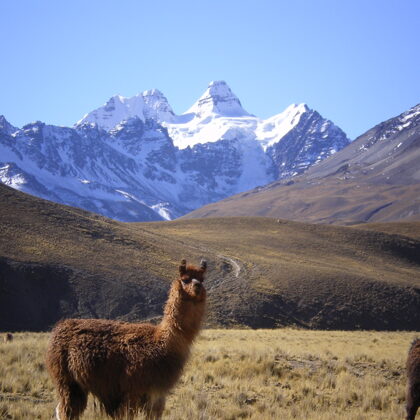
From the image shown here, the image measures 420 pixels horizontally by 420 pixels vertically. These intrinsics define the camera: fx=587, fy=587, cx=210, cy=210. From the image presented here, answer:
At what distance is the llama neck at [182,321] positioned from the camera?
7129mm

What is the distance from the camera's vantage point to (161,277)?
49.0 metres

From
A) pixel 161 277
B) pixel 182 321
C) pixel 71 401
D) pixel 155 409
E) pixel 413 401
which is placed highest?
pixel 182 321

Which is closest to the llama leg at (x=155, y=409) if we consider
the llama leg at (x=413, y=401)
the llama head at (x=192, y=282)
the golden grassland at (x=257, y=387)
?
the golden grassland at (x=257, y=387)

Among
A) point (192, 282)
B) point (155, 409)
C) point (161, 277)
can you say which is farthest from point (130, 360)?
point (161, 277)

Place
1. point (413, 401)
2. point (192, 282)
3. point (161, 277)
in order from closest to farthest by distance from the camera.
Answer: point (192, 282) < point (413, 401) < point (161, 277)

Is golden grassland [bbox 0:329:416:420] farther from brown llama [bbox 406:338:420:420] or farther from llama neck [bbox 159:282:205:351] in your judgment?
llama neck [bbox 159:282:205:351]

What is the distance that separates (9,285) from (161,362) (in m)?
36.4

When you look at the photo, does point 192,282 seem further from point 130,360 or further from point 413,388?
point 413,388

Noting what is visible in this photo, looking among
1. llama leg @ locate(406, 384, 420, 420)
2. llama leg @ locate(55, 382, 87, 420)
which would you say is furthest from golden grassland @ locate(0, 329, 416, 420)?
llama leg @ locate(406, 384, 420, 420)

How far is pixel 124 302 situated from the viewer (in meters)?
42.9

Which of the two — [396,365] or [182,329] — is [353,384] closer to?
[396,365]

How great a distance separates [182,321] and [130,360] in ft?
2.53

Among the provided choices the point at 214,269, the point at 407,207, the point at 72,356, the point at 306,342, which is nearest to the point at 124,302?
the point at 214,269

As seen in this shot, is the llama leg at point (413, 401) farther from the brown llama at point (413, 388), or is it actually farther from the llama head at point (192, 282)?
the llama head at point (192, 282)
